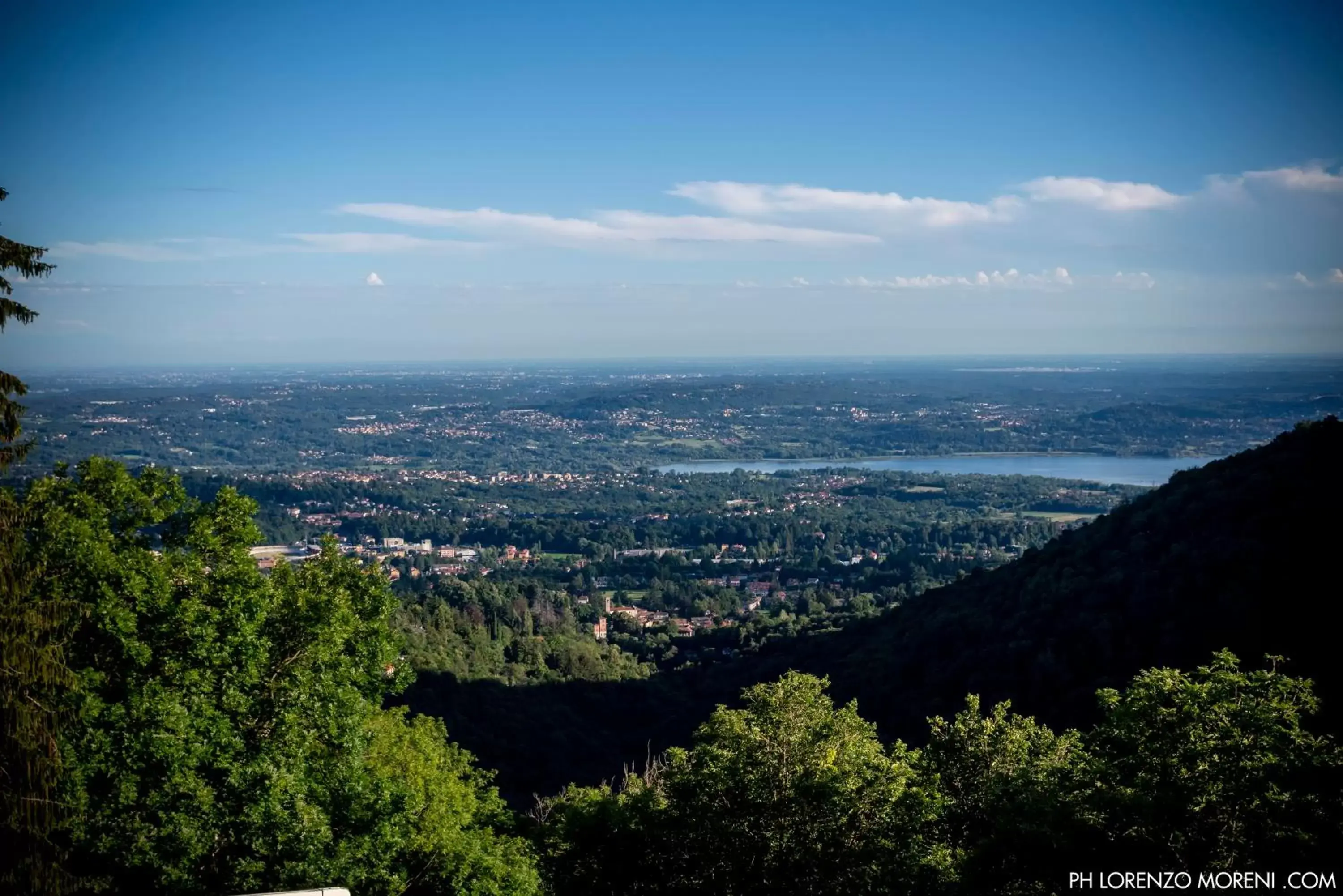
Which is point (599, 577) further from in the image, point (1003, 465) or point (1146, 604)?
point (1003, 465)

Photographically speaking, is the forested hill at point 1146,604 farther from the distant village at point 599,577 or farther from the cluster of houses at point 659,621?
the distant village at point 599,577

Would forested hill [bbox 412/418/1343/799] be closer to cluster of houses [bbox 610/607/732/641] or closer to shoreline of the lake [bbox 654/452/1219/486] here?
cluster of houses [bbox 610/607/732/641]

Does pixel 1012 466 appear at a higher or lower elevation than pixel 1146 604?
lower

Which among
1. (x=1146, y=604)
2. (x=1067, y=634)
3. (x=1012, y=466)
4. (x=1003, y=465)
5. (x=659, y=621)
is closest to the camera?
(x=1146, y=604)

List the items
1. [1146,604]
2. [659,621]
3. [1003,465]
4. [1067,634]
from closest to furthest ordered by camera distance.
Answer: [1146,604], [1067,634], [659,621], [1003,465]

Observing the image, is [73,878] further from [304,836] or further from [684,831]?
[684,831]

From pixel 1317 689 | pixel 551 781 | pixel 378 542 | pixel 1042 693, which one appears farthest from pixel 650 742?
pixel 378 542

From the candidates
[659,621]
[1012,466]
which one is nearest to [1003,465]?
[1012,466]
